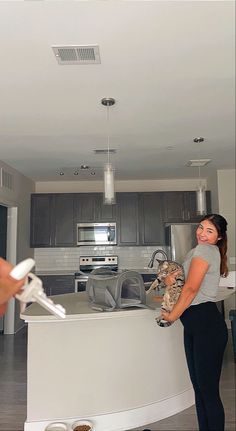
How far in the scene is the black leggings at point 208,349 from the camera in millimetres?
1441

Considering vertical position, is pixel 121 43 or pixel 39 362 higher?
pixel 121 43

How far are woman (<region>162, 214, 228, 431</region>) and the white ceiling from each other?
0.35 meters

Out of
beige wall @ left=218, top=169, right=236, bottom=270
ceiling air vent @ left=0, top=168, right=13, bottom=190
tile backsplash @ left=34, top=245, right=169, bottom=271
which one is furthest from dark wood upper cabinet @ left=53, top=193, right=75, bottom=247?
beige wall @ left=218, top=169, right=236, bottom=270

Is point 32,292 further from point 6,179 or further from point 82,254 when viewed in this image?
point 82,254

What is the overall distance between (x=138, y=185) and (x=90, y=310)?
11.0 ft

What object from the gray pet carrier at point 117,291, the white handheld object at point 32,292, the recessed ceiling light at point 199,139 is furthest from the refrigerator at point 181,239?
the white handheld object at point 32,292

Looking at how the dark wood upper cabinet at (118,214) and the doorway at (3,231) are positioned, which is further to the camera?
the dark wood upper cabinet at (118,214)

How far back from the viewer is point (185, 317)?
150cm

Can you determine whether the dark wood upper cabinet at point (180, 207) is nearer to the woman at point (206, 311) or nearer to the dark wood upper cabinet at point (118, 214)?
the dark wood upper cabinet at point (118, 214)

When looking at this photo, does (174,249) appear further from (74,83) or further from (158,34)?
(158,34)

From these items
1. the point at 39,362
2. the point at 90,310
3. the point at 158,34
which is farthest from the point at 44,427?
the point at 158,34

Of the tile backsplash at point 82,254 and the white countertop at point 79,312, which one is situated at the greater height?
the tile backsplash at point 82,254

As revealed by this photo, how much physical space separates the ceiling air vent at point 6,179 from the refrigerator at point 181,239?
7.01 feet

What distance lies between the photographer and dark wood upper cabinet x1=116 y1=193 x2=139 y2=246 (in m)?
4.83
